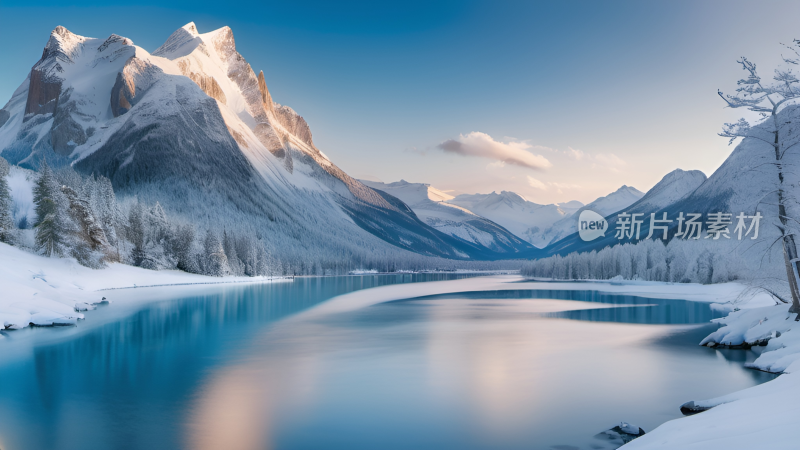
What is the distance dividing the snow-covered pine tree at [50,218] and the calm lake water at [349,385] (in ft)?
120

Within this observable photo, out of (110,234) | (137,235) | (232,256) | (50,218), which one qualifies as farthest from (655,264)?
(50,218)

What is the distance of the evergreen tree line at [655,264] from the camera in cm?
11269

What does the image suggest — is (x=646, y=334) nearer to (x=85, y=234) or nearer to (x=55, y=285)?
(x=55, y=285)

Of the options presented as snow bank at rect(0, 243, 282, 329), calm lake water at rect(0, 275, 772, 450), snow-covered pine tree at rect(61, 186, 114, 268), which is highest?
snow-covered pine tree at rect(61, 186, 114, 268)

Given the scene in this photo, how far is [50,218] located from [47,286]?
69.9 feet

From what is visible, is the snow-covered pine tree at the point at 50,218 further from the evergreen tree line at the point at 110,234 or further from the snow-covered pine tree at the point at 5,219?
the snow-covered pine tree at the point at 5,219

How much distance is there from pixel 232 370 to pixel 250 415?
26.8ft

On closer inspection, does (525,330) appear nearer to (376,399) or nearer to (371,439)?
(376,399)

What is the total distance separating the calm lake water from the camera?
48.2 ft

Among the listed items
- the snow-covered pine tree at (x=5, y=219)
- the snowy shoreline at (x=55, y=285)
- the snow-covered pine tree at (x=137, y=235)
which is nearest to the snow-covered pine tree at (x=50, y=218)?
the snowy shoreline at (x=55, y=285)

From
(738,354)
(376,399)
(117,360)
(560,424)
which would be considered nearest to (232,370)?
(117,360)

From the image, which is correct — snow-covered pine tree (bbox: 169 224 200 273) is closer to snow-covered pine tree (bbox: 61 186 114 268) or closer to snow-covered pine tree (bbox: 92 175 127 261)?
snow-covered pine tree (bbox: 92 175 127 261)

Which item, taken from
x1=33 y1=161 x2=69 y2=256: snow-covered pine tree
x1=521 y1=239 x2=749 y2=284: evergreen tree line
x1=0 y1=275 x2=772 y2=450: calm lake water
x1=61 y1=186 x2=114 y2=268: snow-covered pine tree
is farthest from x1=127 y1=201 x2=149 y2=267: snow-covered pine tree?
x1=521 y1=239 x2=749 y2=284: evergreen tree line

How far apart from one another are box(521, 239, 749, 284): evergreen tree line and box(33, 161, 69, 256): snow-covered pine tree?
349 ft
